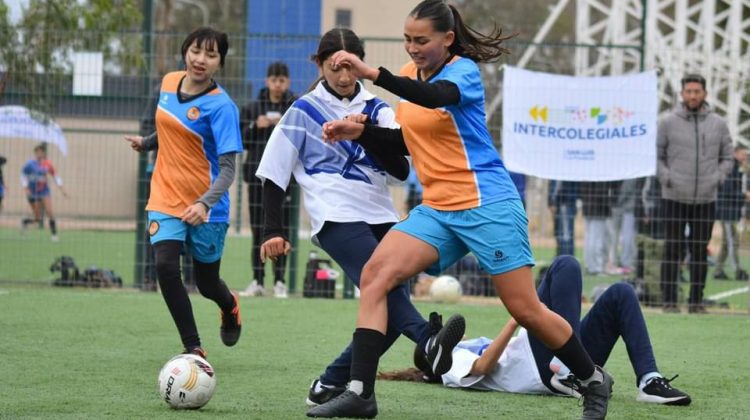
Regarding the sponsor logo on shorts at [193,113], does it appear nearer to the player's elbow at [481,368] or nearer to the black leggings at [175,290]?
the black leggings at [175,290]

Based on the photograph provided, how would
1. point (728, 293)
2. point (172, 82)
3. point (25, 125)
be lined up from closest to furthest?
1. point (172, 82)
2. point (25, 125)
3. point (728, 293)

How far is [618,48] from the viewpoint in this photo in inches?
509

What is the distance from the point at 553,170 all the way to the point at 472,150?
7.09 metres

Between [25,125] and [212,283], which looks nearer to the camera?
[212,283]

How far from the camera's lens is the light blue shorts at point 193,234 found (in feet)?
23.7

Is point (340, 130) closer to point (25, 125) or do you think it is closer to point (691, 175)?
point (691, 175)

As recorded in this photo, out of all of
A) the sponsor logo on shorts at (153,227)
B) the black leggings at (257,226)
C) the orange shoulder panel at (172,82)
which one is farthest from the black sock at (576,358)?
the black leggings at (257,226)

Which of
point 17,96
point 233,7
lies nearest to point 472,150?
point 17,96

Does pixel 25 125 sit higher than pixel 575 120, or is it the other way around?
pixel 575 120

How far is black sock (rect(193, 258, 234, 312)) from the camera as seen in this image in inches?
297

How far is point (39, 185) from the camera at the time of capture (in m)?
15.5

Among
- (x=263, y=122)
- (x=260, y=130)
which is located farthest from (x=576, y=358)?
(x=260, y=130)

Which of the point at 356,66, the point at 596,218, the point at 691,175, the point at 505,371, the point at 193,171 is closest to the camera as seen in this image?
the point at 356,66

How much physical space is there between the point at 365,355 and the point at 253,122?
6.93 metres
